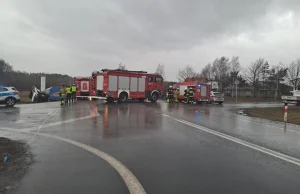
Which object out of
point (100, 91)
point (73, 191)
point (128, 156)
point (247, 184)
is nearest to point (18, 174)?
point (73, 191)

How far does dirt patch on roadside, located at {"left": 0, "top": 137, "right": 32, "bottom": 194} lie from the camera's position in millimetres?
3711

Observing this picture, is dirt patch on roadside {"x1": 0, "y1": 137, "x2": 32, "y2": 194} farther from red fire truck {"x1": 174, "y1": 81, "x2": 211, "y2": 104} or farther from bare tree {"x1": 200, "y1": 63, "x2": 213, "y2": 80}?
bare tree {"x1": 200, "y1": 63, "x2": 213, "y2": 80}

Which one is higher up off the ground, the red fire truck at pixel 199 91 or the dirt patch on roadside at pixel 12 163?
the red fire truck at pixel 199 91

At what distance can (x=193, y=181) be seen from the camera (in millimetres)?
3979

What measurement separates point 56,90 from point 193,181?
2895cm

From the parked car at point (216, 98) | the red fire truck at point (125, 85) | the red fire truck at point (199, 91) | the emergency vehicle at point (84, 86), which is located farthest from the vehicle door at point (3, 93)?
the parked car at point (216, 98)

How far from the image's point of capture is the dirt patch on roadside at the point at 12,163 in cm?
371

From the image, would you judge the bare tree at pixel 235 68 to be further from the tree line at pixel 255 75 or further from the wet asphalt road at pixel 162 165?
the wet asphalt road at pixel 162 165

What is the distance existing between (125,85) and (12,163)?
19886 mm

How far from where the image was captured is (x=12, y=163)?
473 centimetres

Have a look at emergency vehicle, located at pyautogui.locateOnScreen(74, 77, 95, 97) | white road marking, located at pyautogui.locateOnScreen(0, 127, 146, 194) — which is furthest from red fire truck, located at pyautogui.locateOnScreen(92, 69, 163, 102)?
white road marking, located at pyautogui.locateOnScreen(0, 127, 146, 194)

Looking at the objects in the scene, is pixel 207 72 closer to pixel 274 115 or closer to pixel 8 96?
pixel 274 115

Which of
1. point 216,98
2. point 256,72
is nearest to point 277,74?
point 256,72

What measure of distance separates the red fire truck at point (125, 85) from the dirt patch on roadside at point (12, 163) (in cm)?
1699
